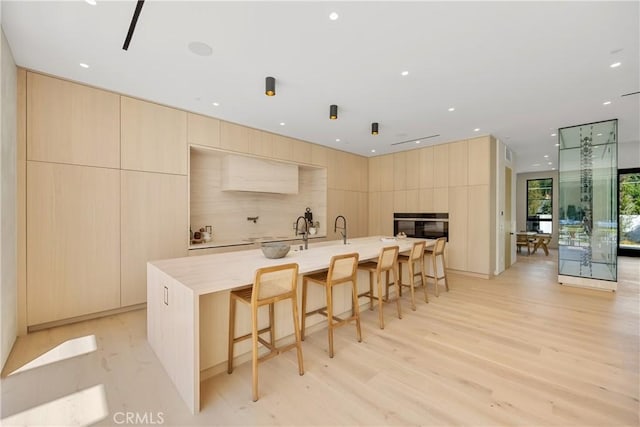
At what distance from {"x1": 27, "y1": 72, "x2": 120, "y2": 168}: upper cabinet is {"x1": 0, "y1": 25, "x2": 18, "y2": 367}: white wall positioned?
0.70 feet

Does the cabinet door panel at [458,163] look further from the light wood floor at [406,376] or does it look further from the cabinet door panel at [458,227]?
the light wood floor at [406,376]

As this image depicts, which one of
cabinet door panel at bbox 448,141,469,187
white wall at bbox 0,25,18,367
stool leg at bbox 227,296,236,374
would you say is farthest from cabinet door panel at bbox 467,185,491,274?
white wall at bbox 0,25,18,367

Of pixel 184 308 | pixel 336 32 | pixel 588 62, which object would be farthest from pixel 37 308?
pixel 588 62

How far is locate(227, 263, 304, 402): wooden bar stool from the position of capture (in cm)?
191

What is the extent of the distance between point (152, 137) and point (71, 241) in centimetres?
157

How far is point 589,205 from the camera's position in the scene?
4707 millimetres

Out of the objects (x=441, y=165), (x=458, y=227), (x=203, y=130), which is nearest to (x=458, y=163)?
(x=441, y=165)

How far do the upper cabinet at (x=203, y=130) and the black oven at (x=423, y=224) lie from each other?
14.6ft

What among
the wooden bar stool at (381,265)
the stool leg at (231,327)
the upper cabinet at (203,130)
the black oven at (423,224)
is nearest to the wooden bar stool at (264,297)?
the stool leg at (231,327)

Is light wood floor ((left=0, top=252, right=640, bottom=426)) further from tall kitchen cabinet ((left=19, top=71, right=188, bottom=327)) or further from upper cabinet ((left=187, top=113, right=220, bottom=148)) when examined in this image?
upper cabinet ((left=187, top=113, right=220, bottom=148))

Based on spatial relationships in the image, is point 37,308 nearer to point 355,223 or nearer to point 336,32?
point 336,32

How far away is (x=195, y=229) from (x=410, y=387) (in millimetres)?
3924

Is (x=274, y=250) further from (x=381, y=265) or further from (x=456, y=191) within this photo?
(x=456, y=191)

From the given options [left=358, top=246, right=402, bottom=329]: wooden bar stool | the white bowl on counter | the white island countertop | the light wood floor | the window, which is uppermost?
the window
